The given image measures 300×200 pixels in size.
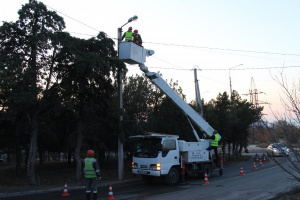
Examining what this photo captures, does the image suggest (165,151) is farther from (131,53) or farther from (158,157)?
(131,53)

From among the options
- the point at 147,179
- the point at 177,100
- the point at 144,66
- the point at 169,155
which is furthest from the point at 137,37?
the point at 147,179

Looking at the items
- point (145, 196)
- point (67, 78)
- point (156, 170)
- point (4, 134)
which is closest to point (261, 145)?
point (145, 196)

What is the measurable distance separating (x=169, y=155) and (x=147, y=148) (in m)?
1.18

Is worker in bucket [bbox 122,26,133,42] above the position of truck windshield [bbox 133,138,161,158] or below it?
above

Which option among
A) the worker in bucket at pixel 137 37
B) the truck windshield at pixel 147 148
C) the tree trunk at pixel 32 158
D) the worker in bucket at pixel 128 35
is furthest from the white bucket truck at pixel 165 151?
the tree trunk at pixel 32 158

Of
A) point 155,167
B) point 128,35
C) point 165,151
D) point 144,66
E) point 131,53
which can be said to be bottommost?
point 155,167

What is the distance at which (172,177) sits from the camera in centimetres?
1447

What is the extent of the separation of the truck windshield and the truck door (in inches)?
14.8

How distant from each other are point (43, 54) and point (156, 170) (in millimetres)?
7748

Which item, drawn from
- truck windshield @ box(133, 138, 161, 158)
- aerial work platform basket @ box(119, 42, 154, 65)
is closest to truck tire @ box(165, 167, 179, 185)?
truck windshield @ box(133, 138, 161, 158)

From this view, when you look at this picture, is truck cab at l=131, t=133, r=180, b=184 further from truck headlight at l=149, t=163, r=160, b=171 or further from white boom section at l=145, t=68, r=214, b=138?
white boom section at l=145, t=68, r=214, b=138

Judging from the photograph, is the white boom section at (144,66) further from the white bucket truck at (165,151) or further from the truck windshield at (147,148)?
the truck windshield at (147,148)

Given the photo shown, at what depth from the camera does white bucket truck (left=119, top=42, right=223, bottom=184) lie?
14039mm

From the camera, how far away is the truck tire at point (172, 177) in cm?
1418
